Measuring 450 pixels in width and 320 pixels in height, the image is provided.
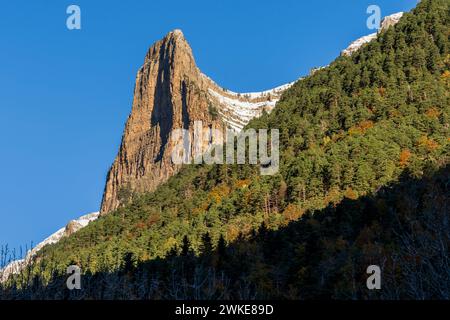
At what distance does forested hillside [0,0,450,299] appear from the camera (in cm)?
5331

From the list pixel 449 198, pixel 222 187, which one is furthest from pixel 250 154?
pixel 449 198

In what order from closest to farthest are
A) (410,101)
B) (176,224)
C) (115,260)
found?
(115,260) → (176,224) → (410,101)

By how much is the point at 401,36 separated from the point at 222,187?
2817 inches

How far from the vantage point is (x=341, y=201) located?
94.9 metres

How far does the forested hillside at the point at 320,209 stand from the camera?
2099 inches

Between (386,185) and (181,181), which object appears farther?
(181,181)

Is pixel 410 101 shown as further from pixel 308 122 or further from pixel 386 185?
pixel 386 185

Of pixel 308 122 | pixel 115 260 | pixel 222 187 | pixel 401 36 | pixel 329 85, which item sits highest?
pixel 401 36

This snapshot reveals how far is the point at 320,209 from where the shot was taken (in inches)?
3856

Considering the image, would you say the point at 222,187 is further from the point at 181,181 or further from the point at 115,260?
the point at 115,260

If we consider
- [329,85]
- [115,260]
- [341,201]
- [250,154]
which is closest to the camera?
[341,201]

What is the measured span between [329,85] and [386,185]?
2969 inches

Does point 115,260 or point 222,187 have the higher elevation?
point 222,187

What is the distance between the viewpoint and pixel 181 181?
172m
